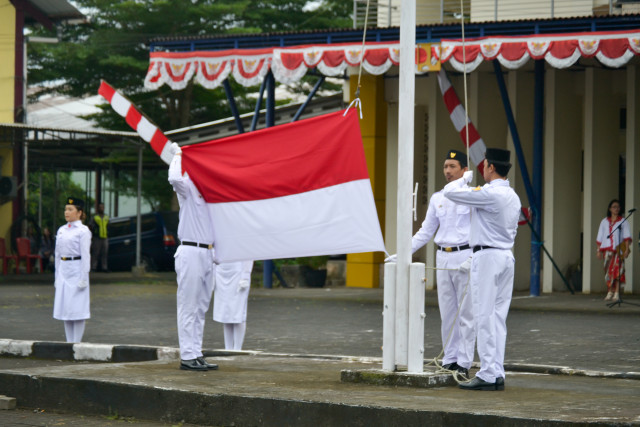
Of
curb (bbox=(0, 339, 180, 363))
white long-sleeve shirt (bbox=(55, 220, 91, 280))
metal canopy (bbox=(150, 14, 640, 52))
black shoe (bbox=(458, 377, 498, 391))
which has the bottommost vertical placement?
curb (bbox=(0, 339, 180, 363))

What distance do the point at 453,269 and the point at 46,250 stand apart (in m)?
24.9

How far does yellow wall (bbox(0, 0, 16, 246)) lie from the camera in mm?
32188

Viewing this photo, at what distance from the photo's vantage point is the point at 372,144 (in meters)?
24.6

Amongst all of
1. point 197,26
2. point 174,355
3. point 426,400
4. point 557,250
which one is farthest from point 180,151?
point 197,26

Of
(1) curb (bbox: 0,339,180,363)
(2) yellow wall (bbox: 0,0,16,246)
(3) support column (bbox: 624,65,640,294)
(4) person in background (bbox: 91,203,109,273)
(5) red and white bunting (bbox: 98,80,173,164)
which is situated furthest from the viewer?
(2) yellow wall (bbox: 0,0,16,246)

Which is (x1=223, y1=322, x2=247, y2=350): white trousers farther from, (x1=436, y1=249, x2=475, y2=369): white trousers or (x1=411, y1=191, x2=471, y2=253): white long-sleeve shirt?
(x1=436, y1=249, x2=475, y2=369): white trousers

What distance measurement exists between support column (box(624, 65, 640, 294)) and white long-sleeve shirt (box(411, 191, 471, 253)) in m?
12.3

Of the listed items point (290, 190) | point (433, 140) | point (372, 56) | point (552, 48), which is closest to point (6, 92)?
point (433, 140)

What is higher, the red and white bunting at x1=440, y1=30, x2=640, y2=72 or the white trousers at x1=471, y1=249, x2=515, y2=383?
the red and white bunting at x1=440, y1=30, x2=640, y2=72

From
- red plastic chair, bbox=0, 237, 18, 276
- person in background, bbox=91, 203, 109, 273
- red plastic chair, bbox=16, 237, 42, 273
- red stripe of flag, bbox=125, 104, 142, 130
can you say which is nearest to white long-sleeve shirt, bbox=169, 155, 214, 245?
red stripe of flag, bbox=125, 104, 142, 130

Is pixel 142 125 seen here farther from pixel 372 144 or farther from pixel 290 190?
pixel 372 144

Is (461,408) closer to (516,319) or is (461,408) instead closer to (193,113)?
(516,319)

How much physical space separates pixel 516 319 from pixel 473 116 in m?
7.93

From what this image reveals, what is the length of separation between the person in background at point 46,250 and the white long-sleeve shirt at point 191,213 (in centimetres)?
2264
